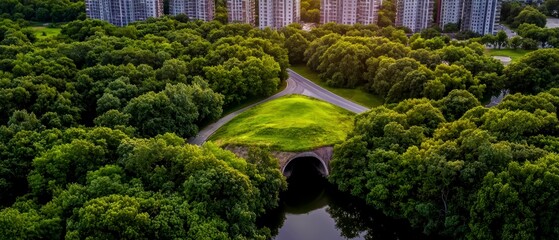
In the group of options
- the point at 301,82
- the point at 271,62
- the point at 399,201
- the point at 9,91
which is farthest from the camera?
the point at 301,82

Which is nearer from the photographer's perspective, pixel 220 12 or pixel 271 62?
pixel 271 62

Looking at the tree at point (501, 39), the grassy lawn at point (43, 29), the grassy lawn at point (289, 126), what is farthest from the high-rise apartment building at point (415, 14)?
the grassy lawn at point (43, 29)

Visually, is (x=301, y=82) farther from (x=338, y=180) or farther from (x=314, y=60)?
(x=338, y=180)

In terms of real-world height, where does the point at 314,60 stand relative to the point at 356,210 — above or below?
above

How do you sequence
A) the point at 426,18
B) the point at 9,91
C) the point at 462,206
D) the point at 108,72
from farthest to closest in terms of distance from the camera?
the point at 426,18, the point at 108,72, the point at 9,91, the point at 462,206

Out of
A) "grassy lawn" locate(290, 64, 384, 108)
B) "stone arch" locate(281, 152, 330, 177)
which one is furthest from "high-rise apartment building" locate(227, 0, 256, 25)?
"stone arch" locate(281, 152, 330, 177)

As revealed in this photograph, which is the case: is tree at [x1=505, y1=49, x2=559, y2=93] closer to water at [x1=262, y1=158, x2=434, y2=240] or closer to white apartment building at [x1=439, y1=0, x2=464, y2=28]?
water at [x1=262, y1=158, x2=434, y2=240]

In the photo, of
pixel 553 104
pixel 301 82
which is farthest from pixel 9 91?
pixel 553 104
